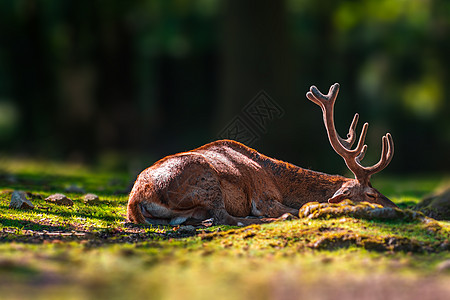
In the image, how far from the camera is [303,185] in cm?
812

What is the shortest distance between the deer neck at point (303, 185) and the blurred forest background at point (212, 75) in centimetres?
630

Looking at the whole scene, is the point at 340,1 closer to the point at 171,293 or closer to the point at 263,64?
the point at 263,64

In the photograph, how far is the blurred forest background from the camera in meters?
17.5

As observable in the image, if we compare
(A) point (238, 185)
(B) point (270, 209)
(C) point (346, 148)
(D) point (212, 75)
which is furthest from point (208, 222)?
(D) point (212, 75)

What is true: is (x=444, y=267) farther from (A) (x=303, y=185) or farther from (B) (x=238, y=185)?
(A) (x=303, y=185)

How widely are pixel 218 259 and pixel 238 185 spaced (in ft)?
8.99

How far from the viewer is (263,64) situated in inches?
683

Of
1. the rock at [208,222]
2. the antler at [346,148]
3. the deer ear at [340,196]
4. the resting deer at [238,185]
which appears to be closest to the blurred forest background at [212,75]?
the resting deer at [238,185]

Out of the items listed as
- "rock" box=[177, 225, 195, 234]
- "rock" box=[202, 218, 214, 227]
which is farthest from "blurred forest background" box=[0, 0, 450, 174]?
"rock" box=[177, 225, 195, 234]

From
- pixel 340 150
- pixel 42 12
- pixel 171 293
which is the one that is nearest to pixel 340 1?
pixel 42 12

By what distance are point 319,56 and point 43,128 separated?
13055 mm

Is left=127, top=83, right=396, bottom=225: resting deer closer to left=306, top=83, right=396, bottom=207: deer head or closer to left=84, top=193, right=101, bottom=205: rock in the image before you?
left=306, top=83, right=396, bottom=207: deer head

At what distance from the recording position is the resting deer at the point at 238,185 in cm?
689

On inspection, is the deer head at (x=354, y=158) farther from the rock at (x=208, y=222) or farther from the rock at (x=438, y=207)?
the rock at (x=208, y=222)
